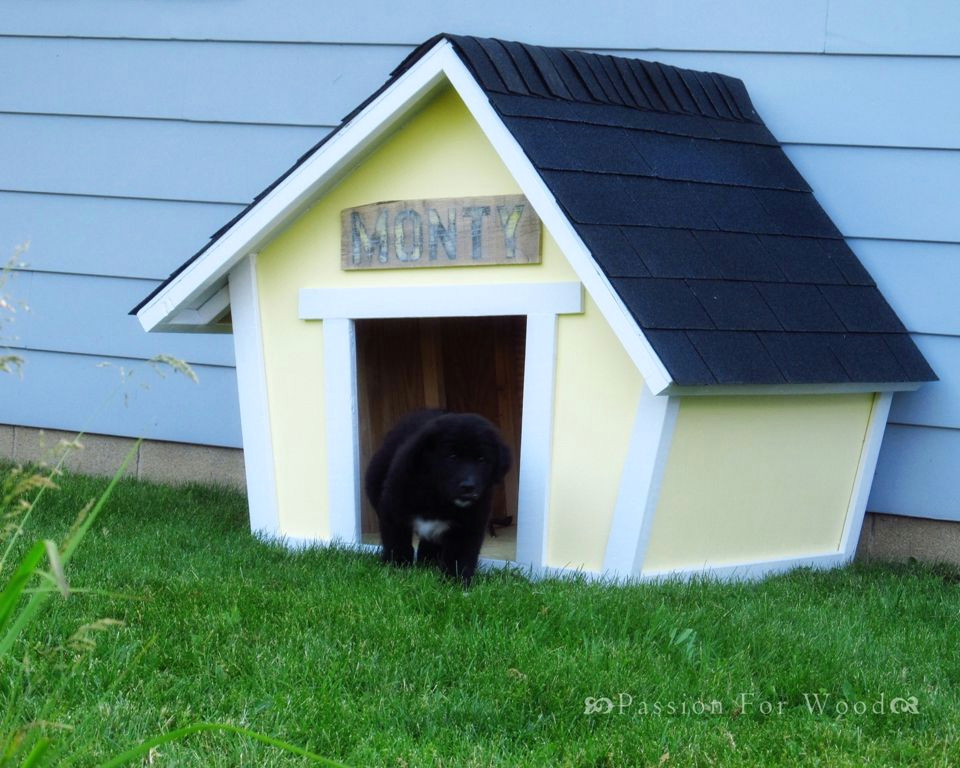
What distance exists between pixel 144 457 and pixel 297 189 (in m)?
2.98

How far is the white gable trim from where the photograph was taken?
4.73 metres

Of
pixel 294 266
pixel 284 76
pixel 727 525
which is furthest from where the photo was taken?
pixel 284 76

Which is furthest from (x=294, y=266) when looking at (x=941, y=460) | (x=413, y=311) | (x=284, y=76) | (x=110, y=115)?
(x=941, y=460)

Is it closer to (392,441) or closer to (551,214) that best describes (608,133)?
(551,214)

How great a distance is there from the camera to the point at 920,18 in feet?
19.9

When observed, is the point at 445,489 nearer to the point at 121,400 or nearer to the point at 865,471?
the point at 865,471

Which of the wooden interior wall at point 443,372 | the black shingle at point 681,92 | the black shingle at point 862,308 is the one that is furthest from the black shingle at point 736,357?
the wooden interior wall at point 443,372

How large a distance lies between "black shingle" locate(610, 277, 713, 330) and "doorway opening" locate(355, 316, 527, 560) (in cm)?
195

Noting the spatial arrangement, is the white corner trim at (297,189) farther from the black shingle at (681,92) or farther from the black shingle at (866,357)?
the black shingle at (866,357)

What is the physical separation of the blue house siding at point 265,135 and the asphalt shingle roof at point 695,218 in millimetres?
253

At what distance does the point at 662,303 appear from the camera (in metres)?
4.83

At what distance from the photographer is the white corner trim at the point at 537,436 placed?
5.19 meters

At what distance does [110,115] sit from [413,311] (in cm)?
316

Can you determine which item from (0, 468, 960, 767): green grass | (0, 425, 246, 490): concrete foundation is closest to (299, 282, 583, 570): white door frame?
(0, 468, 960, 767): green grass
